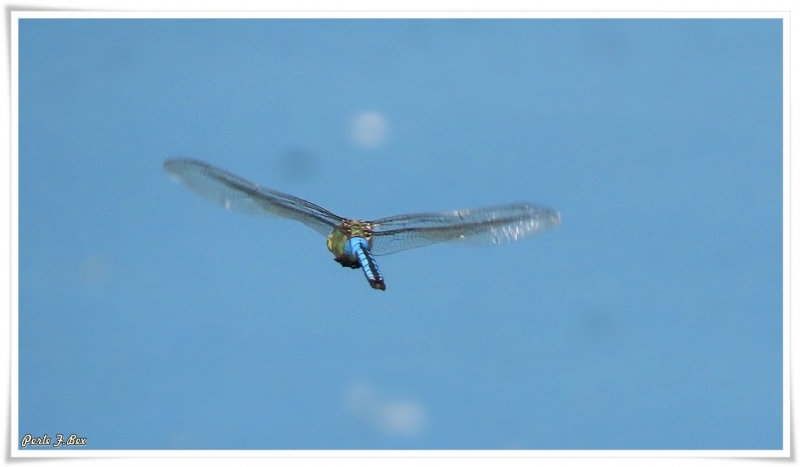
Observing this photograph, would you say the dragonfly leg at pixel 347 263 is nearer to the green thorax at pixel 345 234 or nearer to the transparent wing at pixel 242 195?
the green thorax at pixel 345 234

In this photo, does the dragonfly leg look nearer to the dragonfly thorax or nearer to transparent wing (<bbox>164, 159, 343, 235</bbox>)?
the dragonfly thorax

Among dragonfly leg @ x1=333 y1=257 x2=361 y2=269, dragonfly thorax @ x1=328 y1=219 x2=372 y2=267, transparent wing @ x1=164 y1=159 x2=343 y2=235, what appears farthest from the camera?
transparent wing @ x1=164 y1=159 x2=343 y2=235

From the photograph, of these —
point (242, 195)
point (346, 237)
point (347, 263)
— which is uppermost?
point (242, 195)

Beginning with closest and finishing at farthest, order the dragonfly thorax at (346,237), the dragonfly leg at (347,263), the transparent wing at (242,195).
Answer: the dragonfly leg at (347,263), the dragonfly thorax at (346,237), the transparent wing at (242,195)

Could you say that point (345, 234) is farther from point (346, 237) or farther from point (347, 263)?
point (347, 263)

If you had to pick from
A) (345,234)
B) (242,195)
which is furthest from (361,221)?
(242,195)

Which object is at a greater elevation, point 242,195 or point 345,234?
point 242,195

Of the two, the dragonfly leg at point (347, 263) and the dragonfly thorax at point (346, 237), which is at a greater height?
the dragonfly thorax at point (346, 237)
